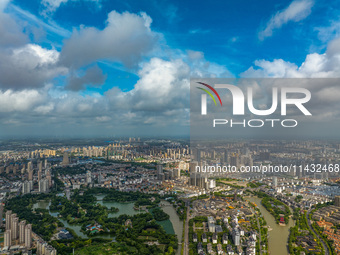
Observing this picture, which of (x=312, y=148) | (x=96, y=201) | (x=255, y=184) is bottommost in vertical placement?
(x=96, y=201)

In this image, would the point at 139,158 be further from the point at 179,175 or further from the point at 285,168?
the point at 285,168

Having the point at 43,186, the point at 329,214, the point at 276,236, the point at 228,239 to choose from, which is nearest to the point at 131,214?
the point at 228,239

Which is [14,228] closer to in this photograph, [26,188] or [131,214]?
[131,214]

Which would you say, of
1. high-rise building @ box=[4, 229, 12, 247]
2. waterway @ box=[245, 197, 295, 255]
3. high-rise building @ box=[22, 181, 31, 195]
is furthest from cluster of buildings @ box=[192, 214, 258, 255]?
high-rise building @ box=[22, 181, 31, 195]

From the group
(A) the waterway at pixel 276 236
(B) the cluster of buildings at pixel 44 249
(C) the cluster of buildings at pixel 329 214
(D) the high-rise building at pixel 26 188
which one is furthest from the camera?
(D) the high-rise building at pixel 26 188

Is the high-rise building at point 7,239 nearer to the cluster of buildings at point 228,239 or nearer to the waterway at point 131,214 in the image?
the waterway at point 131,214

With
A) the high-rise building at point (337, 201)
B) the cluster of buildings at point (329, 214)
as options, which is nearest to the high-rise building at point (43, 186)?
the cluster of buildings at point (329, 214)

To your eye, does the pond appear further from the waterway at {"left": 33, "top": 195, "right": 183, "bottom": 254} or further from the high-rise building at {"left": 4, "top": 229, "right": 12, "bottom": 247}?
the high-rise building at {"left": 4, "top": 229, "right": 12, "bottom": 247}

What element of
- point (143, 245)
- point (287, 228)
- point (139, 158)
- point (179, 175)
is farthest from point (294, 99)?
point (139, 158)
